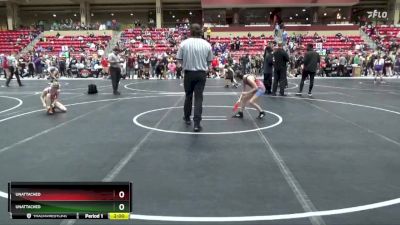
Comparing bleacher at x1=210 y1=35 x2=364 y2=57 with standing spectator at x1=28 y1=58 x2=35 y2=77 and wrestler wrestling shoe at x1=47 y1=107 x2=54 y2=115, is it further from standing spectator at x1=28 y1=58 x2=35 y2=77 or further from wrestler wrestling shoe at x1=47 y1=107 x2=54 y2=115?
wrestler wrestling shoe at x1=47 y1=107 x2=54 y2=115

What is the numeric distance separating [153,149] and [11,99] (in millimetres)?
8673

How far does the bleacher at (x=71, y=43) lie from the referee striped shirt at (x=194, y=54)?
1028 inches

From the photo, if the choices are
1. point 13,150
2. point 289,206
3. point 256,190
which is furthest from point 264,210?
point 13,150

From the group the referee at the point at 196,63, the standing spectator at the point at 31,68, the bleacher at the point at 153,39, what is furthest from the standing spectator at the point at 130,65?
the referee at the point at 196,63

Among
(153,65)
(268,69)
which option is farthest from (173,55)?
(268,69)

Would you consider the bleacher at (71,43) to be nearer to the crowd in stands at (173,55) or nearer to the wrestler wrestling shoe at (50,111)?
the crowd in stands at (173,55)

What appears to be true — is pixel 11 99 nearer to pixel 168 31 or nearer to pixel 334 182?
pixel 334 182

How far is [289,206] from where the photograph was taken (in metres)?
3.75

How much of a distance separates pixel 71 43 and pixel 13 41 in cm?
Result: 602

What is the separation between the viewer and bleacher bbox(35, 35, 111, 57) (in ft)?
107

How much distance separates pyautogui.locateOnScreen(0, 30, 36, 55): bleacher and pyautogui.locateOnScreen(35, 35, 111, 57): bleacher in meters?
1.72

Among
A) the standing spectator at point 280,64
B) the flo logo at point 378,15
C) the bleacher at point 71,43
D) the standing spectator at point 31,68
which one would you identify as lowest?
the standing spectator at point 31,68

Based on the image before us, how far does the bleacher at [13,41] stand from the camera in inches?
1367
